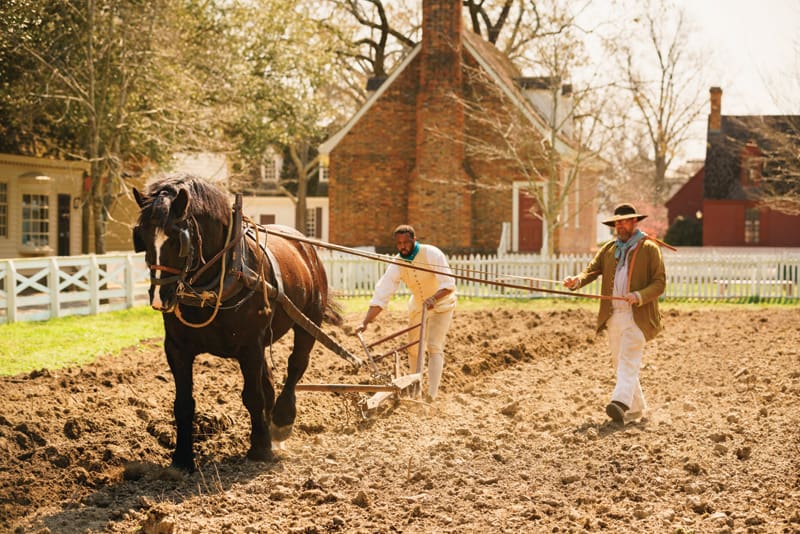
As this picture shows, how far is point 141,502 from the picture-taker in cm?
588

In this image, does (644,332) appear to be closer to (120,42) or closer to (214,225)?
(214,225)

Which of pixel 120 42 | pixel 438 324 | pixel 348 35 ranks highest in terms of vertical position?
pixel 348 35

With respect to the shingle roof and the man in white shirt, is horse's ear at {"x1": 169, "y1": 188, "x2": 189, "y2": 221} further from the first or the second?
the shingle roof

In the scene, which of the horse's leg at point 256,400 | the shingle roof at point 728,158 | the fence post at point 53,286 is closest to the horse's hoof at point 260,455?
the horse's leg at point 256,400

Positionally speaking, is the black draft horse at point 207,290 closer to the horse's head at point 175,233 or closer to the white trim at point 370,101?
the horse's head at point 175,233

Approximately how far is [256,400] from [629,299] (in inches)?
132

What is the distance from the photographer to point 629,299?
839cm

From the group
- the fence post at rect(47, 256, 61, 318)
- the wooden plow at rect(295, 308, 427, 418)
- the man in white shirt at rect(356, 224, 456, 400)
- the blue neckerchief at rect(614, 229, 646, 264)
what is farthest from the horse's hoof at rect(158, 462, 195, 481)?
the fence post at rect(47, 256, 61, 318)

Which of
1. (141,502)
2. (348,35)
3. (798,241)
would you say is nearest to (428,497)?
(141,502)

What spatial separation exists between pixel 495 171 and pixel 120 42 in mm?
11155

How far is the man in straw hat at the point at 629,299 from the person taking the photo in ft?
27.7

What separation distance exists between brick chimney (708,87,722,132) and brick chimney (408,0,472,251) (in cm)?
2263

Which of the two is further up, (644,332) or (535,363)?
(644,332)

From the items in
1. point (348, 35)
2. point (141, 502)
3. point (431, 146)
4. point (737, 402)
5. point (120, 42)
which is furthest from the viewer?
point (348, 35)
